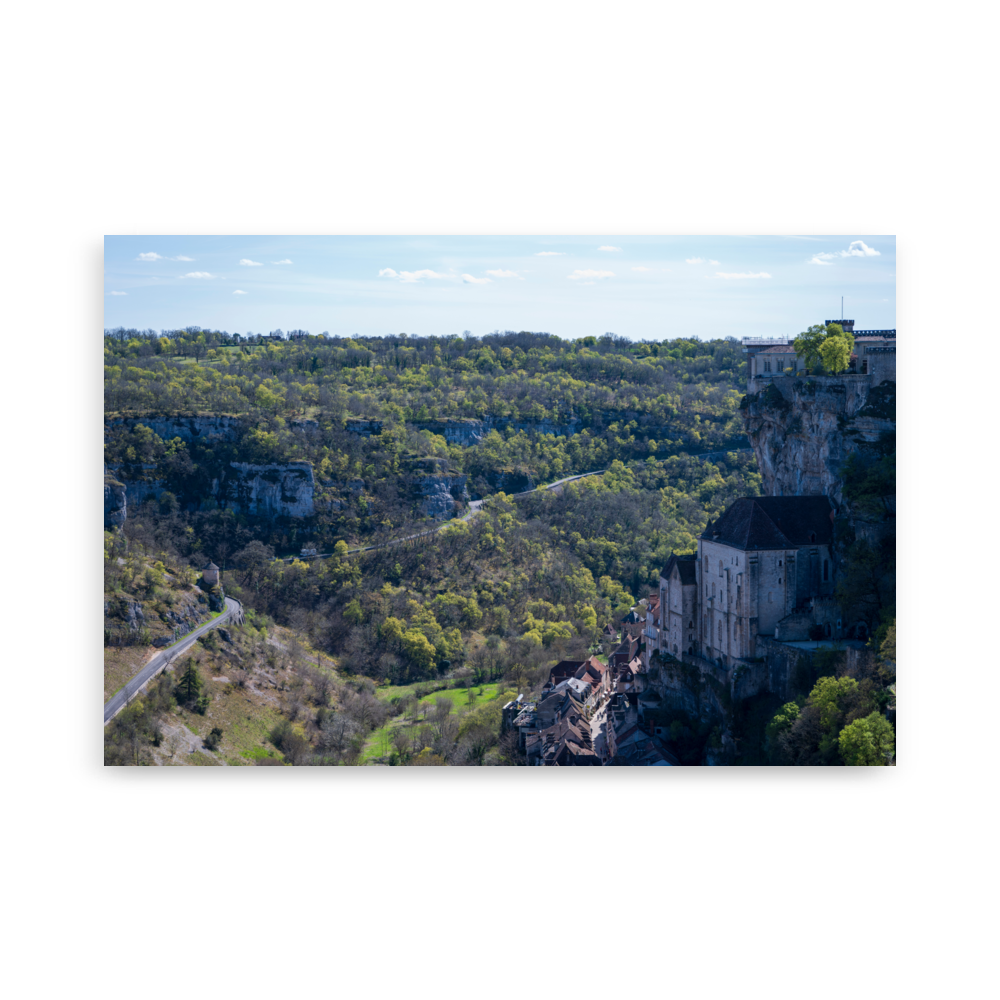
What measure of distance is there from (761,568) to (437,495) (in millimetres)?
27825

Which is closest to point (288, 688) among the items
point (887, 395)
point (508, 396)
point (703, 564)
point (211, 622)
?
point (211, 622)

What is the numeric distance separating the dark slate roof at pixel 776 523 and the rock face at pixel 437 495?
25.8m

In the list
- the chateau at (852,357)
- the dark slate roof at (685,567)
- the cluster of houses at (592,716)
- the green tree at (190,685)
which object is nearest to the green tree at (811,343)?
the chateau at (852,357)

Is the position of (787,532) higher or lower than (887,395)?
lower

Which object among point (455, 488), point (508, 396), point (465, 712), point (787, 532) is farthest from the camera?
point (508, 396)

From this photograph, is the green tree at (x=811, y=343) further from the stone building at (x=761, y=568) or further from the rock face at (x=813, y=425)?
the stone building at (x=761, y=568)

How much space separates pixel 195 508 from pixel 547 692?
20886 millimetres

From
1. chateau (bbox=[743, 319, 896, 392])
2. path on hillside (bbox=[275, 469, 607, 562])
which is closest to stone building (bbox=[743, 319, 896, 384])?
chateau (bbox=[743, 319, 896, 392])

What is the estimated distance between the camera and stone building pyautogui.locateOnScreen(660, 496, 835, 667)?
2161cm

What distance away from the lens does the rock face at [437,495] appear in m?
47.4

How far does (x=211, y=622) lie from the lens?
103 ft

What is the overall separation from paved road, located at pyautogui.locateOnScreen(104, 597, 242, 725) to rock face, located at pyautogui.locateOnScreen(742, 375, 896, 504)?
1725cm

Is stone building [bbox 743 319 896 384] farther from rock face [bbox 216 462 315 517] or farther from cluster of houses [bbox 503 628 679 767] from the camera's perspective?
rock face [bbox 216 462 315 517]

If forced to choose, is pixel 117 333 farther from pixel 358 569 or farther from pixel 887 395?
pixel 887 395
